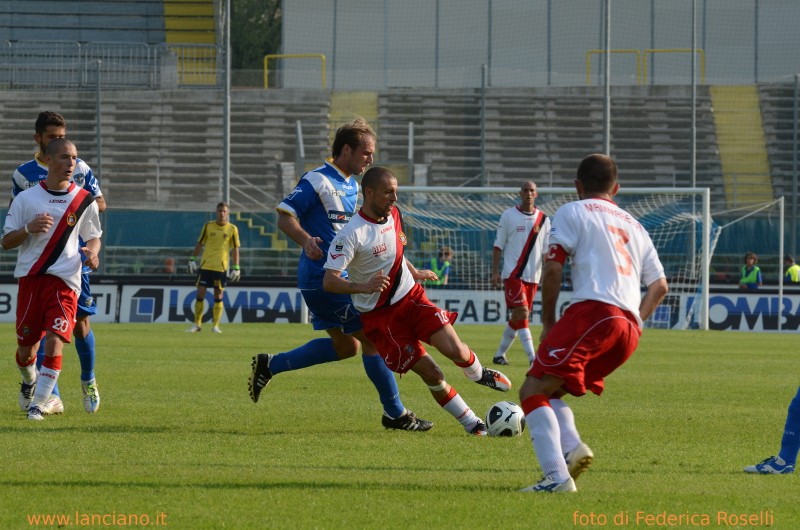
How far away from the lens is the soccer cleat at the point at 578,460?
5.98 meters

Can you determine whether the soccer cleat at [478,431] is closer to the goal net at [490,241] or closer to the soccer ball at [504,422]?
the soccer ball at [504,422]

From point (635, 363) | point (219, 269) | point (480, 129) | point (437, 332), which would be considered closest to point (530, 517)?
point (437, 332)

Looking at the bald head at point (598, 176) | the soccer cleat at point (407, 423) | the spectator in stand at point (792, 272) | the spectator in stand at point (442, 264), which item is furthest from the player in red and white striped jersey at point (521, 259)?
the spectator in stand at point (792, 272)

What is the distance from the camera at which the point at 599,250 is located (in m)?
6.15

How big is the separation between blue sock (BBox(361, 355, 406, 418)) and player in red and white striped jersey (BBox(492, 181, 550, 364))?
688 centimetres

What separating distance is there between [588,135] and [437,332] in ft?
101

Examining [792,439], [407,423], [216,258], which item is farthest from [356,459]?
[216,258]

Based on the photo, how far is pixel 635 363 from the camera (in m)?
15.8

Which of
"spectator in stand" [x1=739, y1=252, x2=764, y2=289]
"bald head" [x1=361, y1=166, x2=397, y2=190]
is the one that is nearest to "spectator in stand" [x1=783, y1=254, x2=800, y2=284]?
"spectator in stand" [x1=739, y1=252, x2=764, y2=289]

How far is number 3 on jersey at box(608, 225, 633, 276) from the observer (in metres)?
6.18

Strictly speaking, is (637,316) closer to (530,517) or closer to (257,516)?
(530,517)

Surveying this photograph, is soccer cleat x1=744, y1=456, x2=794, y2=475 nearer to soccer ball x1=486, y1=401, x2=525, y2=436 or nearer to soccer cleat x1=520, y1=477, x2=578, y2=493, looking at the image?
soccer cleat x1=520, y1=477, x2=578, y2=493

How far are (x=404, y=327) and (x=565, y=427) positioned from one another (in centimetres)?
204

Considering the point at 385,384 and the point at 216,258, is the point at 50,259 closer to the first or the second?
the point at 385,384
